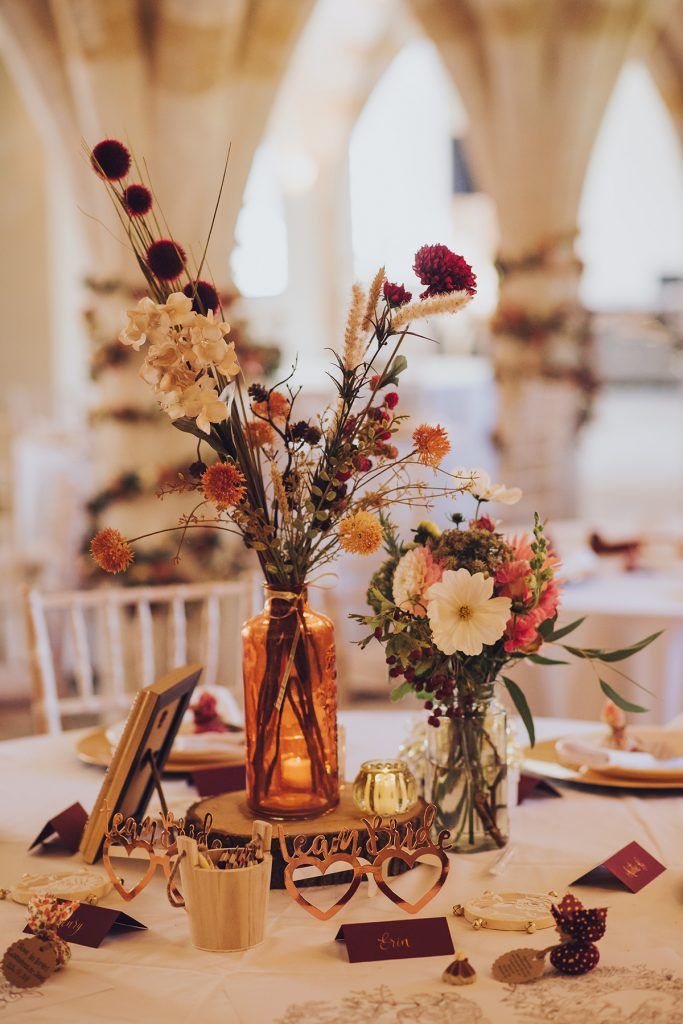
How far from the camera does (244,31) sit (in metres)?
4.48

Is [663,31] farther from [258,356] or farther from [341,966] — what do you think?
[341,966]

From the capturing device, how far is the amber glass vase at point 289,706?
→ 4.76ft

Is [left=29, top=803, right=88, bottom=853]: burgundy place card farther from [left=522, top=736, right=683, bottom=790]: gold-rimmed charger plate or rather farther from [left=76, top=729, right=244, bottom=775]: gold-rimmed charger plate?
[left=522, top=736, right=683, bottom=790]: gold-rimmed charger plate

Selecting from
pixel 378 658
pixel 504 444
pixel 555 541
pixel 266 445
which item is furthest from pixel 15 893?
pixel 504 444

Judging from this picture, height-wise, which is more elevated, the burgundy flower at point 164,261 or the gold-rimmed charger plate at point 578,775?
the burgundy flower at point 164,261

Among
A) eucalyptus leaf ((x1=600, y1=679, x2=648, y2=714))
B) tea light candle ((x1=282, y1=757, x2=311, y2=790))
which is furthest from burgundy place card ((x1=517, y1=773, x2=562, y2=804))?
tea light candle ((x1=282, y1=757, x2=311, y2=790))

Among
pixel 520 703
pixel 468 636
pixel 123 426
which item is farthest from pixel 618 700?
A: pixel 123 426

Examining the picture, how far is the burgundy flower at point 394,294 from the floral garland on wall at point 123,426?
331 centimetres

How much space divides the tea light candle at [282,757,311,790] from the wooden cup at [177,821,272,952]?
210mm

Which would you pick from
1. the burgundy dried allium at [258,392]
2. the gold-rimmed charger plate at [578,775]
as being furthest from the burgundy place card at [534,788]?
the burgundy dried allium at [258,392]

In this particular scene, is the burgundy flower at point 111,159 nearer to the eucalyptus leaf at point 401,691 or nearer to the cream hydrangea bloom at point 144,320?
the cream hydrangea bloom at point 144,320

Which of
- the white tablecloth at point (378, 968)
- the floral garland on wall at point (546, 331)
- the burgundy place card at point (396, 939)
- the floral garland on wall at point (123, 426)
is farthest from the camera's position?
the floral garland on wall at point (546, 331)

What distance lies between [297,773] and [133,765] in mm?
214

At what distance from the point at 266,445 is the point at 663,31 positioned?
5.98 meters
